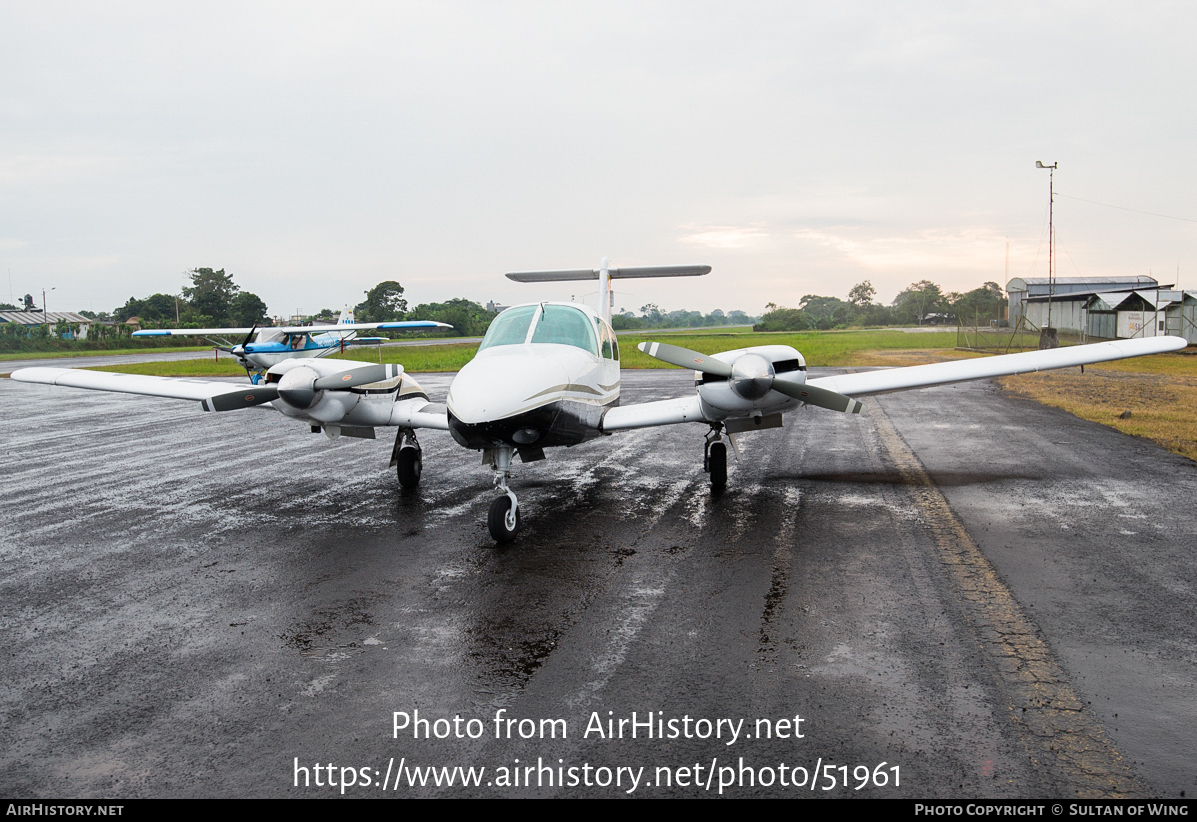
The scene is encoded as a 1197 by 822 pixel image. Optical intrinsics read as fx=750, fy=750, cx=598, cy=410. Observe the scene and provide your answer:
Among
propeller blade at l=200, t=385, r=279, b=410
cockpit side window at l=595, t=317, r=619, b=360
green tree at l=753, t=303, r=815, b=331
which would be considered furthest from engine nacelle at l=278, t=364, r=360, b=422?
green tree at l=753, t=303, r=815, b=331

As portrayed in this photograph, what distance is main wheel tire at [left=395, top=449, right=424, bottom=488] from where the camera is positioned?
34.7 ft

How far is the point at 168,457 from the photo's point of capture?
43.9 feet

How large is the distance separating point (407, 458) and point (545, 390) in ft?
11.8

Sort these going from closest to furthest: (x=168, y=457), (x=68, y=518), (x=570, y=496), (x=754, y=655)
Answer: (x=754, y=655)
(x=68, y=518)
(x=570, y=496)
(x=168, y=457)

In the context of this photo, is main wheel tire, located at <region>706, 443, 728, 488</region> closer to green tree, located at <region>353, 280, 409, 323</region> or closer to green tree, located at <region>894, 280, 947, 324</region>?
green tree, located at <region>353, 280, 409, 323</region>

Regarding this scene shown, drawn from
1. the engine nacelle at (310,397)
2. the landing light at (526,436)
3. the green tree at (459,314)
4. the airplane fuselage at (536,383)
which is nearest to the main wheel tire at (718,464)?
the airplane fuselage at (536,383)

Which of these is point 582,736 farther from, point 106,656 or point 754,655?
point 106,656

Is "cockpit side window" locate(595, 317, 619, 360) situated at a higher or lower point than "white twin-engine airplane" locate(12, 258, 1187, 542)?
higher

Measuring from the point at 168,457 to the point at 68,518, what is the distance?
454 centimetres

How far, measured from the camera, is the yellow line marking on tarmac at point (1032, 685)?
355 centimetres

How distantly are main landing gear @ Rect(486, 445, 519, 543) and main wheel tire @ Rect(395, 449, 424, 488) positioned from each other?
2924 millimetres

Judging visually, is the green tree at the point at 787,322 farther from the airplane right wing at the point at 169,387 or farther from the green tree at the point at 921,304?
the airplane right wing at the point at 169,387
